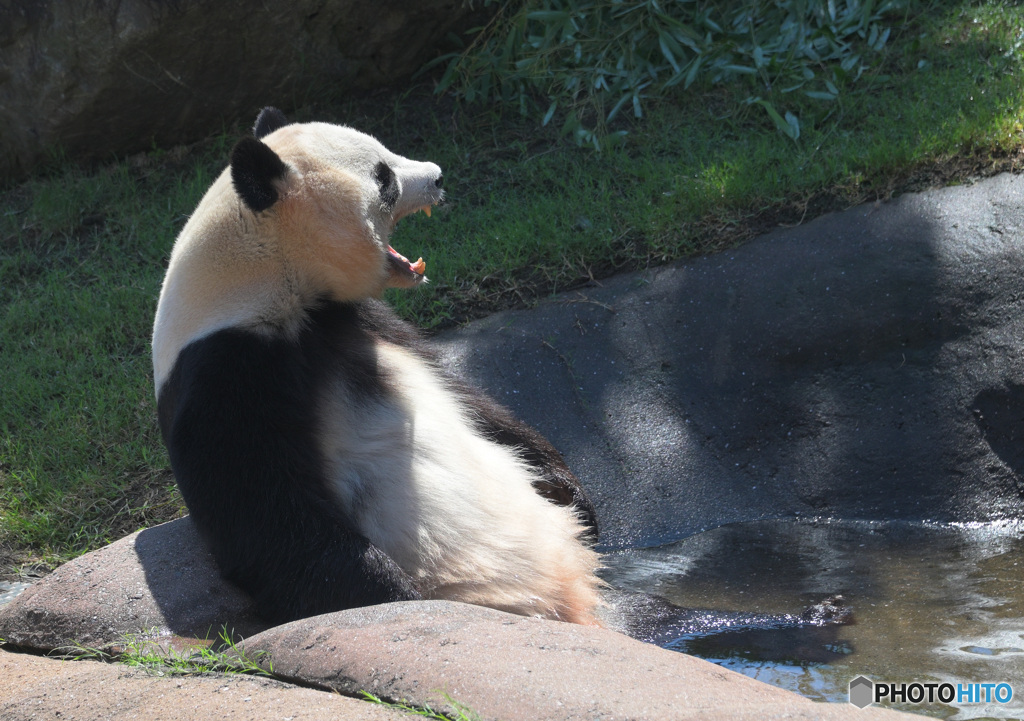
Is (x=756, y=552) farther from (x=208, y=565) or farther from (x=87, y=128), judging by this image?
(x=87, y=128)

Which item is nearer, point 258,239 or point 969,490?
point 258,239

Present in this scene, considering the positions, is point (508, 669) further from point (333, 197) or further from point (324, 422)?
point (333, 197)

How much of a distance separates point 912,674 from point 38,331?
4.67 m

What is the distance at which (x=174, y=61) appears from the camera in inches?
250

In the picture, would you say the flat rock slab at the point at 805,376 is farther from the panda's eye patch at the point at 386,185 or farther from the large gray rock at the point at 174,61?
the large gray rock at the point at 174,61

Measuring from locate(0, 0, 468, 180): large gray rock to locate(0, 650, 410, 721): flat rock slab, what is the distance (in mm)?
4762

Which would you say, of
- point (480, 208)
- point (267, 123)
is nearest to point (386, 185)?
point (267, 123)

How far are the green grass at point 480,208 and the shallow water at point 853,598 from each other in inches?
62.3

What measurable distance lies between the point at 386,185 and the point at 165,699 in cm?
167

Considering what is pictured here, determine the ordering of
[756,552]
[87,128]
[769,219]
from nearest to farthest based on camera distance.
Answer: [756,552], [769,219], [87,128]

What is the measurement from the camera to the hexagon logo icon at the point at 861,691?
2600 millimetres

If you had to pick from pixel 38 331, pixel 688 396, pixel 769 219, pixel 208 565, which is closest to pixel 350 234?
pixel 208 565

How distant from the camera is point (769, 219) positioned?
487cm

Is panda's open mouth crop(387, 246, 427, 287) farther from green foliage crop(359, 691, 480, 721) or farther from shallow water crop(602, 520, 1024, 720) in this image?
green foliage crop(359, 691, 480, 721)
